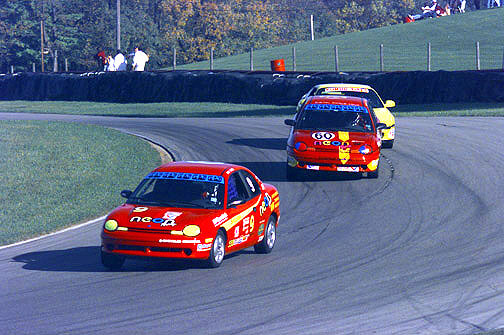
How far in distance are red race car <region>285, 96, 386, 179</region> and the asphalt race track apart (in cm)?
40

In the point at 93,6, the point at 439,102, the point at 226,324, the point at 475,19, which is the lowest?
the point at 226,324

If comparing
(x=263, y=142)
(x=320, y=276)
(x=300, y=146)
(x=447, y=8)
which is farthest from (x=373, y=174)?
(x=447, y=8)

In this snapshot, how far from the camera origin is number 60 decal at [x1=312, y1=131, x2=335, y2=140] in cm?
1778

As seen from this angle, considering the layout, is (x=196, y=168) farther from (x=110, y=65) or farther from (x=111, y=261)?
(x=110, y=65)

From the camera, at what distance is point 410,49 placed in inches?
2052

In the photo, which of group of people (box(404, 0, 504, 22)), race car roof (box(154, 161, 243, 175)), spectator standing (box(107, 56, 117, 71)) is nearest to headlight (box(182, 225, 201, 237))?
race car roof (box(154, 161, 243, 175))

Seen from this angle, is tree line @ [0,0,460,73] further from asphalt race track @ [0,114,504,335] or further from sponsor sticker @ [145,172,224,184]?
sponsor sticker @ [145,172,224,184]

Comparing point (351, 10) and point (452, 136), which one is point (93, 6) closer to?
point (351, 10)

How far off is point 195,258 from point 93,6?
9445 cm

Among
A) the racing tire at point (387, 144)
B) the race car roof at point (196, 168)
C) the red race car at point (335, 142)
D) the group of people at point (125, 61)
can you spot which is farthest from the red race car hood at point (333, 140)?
the group of people at point (125, 61)

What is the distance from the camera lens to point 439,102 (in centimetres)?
3200

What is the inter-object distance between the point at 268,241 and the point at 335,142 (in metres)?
6.41

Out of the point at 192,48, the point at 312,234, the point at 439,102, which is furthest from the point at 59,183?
the point at 192,48

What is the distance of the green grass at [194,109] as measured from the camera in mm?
30734
